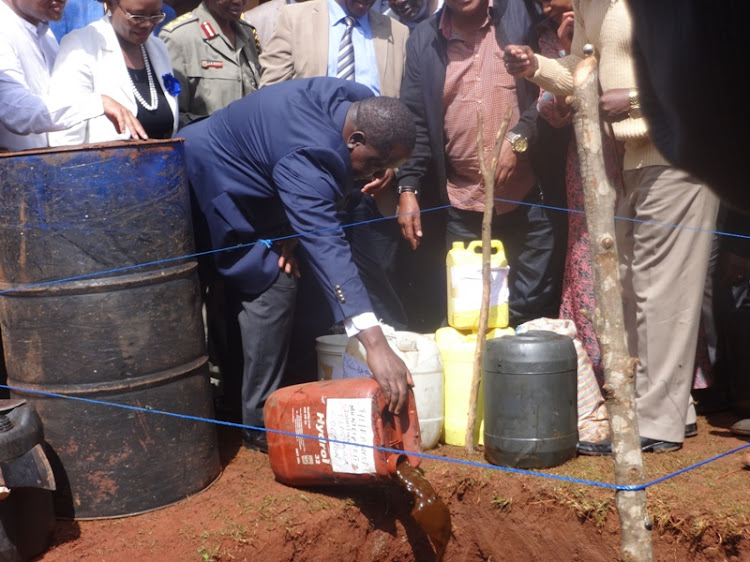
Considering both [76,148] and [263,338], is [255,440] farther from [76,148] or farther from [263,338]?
[76,148]

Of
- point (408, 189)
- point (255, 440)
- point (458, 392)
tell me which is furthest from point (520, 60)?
point (255, 440)

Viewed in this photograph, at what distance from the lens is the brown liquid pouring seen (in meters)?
3.61

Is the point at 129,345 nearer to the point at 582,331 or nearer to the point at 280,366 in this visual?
the point at 280,366

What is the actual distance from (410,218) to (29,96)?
2023 millimetres

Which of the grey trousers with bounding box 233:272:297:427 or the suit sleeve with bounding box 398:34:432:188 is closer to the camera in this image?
the grey trousers with bounding box 233:272:297:427

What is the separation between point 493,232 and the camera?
5.04 m

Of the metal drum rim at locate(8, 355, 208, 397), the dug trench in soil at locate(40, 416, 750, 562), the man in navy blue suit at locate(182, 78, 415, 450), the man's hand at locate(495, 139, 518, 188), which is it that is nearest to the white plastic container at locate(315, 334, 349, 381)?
the man in navy blue suit at locate(182, 78, 415, 450)

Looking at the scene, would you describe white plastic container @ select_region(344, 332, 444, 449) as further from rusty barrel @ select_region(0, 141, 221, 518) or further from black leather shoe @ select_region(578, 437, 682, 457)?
rusty barrel @ select_region(0, 141, 221, 518)

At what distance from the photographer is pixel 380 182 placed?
4.86 metres

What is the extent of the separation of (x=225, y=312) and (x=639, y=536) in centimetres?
258

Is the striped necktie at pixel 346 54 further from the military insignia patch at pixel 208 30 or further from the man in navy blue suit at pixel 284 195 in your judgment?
the man in navy blue suit at pixel 284 195

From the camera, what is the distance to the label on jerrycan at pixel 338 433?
365cm

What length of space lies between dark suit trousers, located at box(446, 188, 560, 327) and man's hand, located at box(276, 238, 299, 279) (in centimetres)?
111

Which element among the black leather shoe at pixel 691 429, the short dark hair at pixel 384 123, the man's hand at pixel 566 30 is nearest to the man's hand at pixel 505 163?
the man's hand at pixel 566 30
